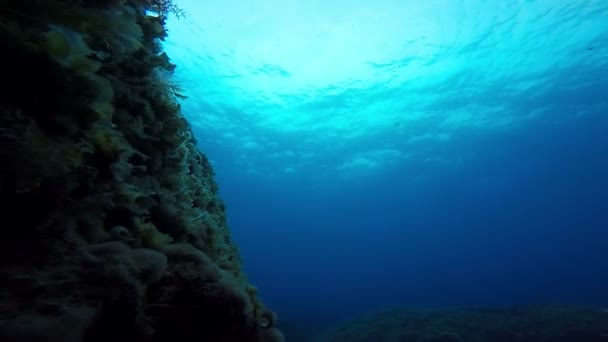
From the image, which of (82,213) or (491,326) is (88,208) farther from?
(491,326)

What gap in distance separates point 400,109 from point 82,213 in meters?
30.9

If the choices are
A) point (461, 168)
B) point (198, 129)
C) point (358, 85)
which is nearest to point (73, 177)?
point (358, 85)

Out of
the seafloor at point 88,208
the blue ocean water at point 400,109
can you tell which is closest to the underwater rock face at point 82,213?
the seafloor at point 88,208

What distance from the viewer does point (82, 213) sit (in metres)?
1.88

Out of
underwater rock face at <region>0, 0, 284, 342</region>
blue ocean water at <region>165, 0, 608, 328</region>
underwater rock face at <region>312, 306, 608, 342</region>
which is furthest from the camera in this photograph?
blue ocean water at <region>165, 0, 608, 328</region>

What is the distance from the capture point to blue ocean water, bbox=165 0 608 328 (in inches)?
769

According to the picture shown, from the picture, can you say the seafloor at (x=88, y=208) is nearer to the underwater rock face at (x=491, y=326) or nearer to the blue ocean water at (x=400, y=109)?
the blue ocean water at (x=400, y=109)

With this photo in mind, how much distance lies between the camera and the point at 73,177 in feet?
6.10

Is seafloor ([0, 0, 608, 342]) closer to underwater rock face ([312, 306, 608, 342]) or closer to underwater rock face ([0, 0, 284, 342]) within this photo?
underwater rock face ([0, 0, 284, 342])

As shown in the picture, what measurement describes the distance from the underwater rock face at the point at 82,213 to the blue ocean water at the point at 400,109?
205 cm

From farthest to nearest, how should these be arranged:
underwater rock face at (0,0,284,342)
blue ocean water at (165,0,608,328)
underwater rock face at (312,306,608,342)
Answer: blue ocean water at (165,0,608,328) → underwater rock face at (312,306,608,342) → underwater rock face at (0,0,284,342)

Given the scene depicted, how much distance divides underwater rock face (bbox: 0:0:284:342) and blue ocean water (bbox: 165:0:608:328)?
205 centimetres

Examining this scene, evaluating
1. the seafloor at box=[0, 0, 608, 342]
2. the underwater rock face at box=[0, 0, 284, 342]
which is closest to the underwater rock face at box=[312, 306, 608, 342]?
the seafloor at box=[0, 0, 608, 342]

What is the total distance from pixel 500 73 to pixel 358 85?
33.0 ft
